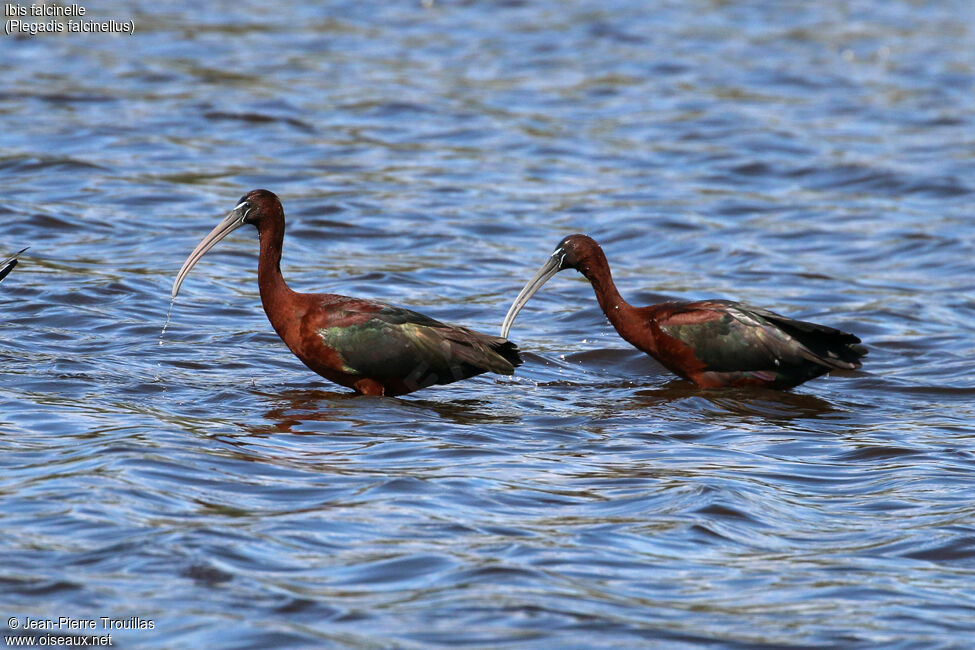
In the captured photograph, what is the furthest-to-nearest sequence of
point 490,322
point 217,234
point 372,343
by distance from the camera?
1. point 490,322
2. point 217,234
3. point 372,343

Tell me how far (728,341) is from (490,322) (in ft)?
7.15

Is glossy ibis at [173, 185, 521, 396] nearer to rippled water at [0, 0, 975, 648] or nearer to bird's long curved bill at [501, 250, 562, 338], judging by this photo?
rippled water at [0, 0, 975, 648]

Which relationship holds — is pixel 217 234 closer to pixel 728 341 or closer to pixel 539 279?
pixel 539 279

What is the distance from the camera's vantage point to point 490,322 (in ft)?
36.6

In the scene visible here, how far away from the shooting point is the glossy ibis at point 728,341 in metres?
9.51

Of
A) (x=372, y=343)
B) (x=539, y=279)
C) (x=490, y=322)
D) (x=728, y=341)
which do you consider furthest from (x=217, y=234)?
(x=728, y=341)

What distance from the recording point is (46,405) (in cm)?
811

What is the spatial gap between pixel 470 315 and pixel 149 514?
205 inches

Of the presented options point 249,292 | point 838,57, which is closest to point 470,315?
point 249,292

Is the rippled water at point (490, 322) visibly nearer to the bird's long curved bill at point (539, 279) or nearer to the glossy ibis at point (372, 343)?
the glossy ibis at point (372, 343)

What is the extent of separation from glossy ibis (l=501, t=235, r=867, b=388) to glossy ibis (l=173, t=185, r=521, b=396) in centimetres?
82

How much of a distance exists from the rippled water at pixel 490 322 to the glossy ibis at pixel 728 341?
183mm

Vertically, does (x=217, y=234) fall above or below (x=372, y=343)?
above

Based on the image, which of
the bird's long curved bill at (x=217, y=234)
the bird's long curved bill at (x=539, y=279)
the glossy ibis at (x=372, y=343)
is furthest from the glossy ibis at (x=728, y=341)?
the bird's long curved bill at (x=217, y=234)
